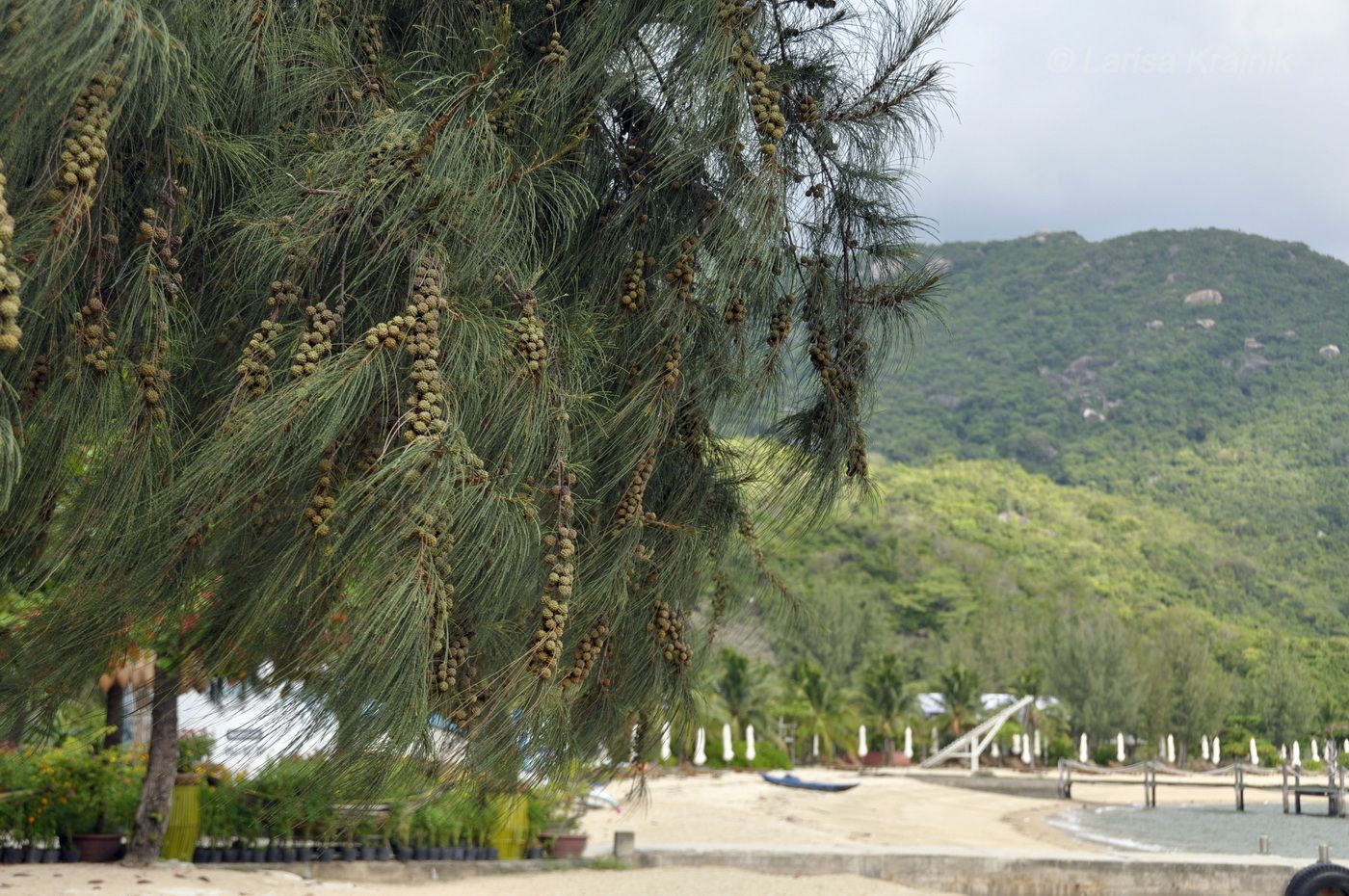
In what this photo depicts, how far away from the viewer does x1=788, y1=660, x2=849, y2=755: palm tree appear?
3688 cm

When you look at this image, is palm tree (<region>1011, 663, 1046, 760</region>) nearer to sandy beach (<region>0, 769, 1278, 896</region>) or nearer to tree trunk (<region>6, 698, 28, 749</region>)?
sandy beach (<region>0, 769, 1278, 896</region>)

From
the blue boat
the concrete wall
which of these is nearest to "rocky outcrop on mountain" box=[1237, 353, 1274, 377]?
the blue boat

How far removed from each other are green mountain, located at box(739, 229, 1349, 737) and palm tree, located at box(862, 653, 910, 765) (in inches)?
120

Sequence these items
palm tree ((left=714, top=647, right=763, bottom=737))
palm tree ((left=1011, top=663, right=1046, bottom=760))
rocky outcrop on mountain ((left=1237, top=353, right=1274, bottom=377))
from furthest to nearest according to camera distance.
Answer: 1. rocky outcrop on mountain ((left=1237, top=353, right=1274, bottom=377))
2. palm tree ((left=1011, top=663, right=1046, bottom=760))
3. palm tree ((left=714, top=647, right=763, bottom=737))

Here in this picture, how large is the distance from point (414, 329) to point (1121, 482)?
77704 millimetres

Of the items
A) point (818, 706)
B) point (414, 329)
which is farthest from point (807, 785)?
point (414, 329)

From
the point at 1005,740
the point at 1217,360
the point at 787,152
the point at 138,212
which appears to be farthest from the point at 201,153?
the point at 1217,360

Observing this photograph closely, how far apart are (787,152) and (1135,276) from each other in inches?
4083

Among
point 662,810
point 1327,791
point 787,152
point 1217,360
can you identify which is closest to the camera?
point 787,152

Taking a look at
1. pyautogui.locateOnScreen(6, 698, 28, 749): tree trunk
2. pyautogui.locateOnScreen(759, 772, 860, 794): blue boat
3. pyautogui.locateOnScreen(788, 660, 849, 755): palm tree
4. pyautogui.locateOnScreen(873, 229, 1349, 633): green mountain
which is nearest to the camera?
pyautogui.locateOnScreen(6, 698, 28, 749): tree trunk

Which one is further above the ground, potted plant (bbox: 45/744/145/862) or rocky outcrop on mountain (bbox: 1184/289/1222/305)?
rocky outcrop on mountain (bbox: 1184/289/1222/305)

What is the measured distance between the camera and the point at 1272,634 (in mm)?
55906

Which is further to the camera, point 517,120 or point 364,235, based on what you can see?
point 517,120

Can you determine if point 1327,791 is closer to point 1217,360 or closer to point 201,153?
point 201,153
